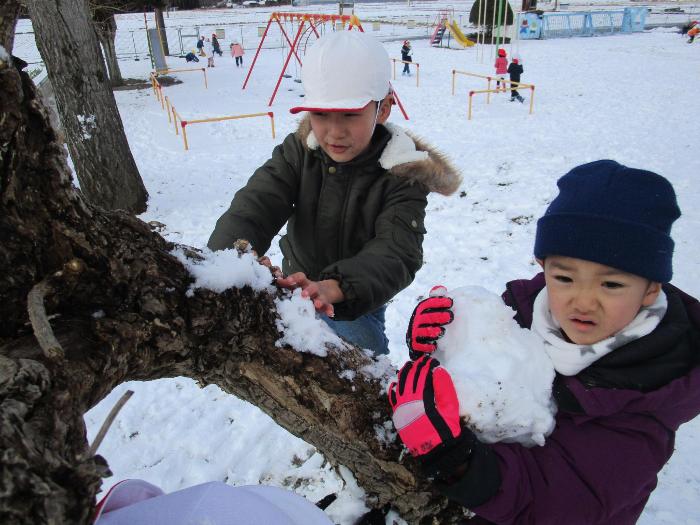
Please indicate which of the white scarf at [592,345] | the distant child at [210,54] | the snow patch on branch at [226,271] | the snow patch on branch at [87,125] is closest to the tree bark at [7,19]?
the snow patch on branch at [226,271]

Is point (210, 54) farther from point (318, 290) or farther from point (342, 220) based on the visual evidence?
point (318, 290)

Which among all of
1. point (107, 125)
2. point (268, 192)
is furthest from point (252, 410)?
point (107, 125)

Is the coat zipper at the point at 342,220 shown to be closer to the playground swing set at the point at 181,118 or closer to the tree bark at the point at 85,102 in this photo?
the tree bark at the point at 85,102

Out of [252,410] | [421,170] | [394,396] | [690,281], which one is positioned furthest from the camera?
[690,281]

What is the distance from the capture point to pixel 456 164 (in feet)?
20.4

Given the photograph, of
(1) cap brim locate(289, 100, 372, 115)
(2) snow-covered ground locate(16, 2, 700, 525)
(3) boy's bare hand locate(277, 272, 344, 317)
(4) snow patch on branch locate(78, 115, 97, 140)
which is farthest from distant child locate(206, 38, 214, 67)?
(3) boy's bare hand locate(277, 272, 344, 317)

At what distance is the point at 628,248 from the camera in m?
1.10

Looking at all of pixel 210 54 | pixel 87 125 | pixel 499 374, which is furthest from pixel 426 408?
pixel 210 54

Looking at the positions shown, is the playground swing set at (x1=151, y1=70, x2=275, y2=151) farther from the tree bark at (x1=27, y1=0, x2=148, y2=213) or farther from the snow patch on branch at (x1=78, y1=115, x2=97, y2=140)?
the snow patch on branch at (x1=78, y1=115, x2=97, y2=140)

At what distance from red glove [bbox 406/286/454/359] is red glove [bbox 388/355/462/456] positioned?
14 centimetres

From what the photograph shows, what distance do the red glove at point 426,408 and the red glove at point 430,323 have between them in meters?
0.14

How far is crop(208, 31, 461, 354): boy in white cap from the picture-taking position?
59.4 inches

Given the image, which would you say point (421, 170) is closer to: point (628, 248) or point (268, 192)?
point (268, 192)

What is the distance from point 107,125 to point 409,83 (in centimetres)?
1059
